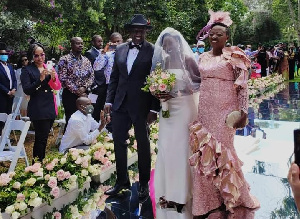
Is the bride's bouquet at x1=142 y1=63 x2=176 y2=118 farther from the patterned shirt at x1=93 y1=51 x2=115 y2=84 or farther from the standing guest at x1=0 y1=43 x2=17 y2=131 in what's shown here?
the standing guest at x1=0 y1=43 x2=17 y2=131

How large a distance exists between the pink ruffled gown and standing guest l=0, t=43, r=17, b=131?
177 inches

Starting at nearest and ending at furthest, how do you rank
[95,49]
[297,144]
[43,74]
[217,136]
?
[297,144] < [217,136] < [43,74] < [95,49]

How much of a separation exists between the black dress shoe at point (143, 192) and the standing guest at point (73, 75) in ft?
7.42

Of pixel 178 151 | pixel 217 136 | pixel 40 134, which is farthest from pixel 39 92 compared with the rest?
pixel 217 136

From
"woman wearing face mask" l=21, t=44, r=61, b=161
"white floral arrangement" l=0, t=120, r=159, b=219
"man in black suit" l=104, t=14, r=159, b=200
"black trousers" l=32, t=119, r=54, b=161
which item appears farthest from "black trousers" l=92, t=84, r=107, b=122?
"man in black suit" l=104, t=14, r=159, b=200

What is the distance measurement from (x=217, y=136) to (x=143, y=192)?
1.36 m

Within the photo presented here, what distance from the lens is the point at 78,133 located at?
5695 mm

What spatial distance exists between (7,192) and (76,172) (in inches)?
36.8

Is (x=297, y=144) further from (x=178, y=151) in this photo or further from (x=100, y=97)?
(x=100, y=97)

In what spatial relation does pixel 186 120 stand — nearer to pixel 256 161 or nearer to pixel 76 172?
pixel 76 172

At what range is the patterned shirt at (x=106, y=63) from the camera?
23.7 ft

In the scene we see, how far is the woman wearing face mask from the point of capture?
557 centimetres

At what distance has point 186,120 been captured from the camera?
4.15 metres

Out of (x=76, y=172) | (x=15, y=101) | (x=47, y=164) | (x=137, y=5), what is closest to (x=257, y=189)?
(x=76, y=172)
